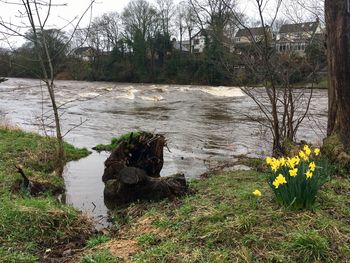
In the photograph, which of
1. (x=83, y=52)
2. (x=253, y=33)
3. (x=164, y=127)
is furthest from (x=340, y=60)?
(x=83, y=52)

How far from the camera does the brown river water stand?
28.7ft

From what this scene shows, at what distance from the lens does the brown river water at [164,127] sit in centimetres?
875

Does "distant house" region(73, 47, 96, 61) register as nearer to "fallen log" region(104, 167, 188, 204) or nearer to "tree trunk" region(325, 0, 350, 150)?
"fallen log" region(104, 167, 188, 204)

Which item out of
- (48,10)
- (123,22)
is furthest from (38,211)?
(123,22)

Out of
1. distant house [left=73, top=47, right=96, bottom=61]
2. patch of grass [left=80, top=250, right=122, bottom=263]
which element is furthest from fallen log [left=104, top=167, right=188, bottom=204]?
distant house [left=73, top=47, right=96, bottom=61]

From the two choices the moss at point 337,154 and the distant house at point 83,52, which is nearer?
the moss at point 337,154

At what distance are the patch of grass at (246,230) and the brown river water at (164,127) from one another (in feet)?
5.51

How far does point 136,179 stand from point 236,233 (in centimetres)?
261

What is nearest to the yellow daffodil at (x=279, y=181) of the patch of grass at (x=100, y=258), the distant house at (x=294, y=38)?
the patch of grass at (x=100, y=258)

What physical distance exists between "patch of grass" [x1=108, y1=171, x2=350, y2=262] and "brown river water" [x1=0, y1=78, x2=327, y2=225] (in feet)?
5.51

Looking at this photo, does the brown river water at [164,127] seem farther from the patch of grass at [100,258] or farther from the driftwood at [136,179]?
the patch of grass at [100,258]

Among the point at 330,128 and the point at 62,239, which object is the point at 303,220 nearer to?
the point at 62,239

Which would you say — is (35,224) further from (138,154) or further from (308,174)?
(138,154)

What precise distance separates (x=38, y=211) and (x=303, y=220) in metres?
3.17
